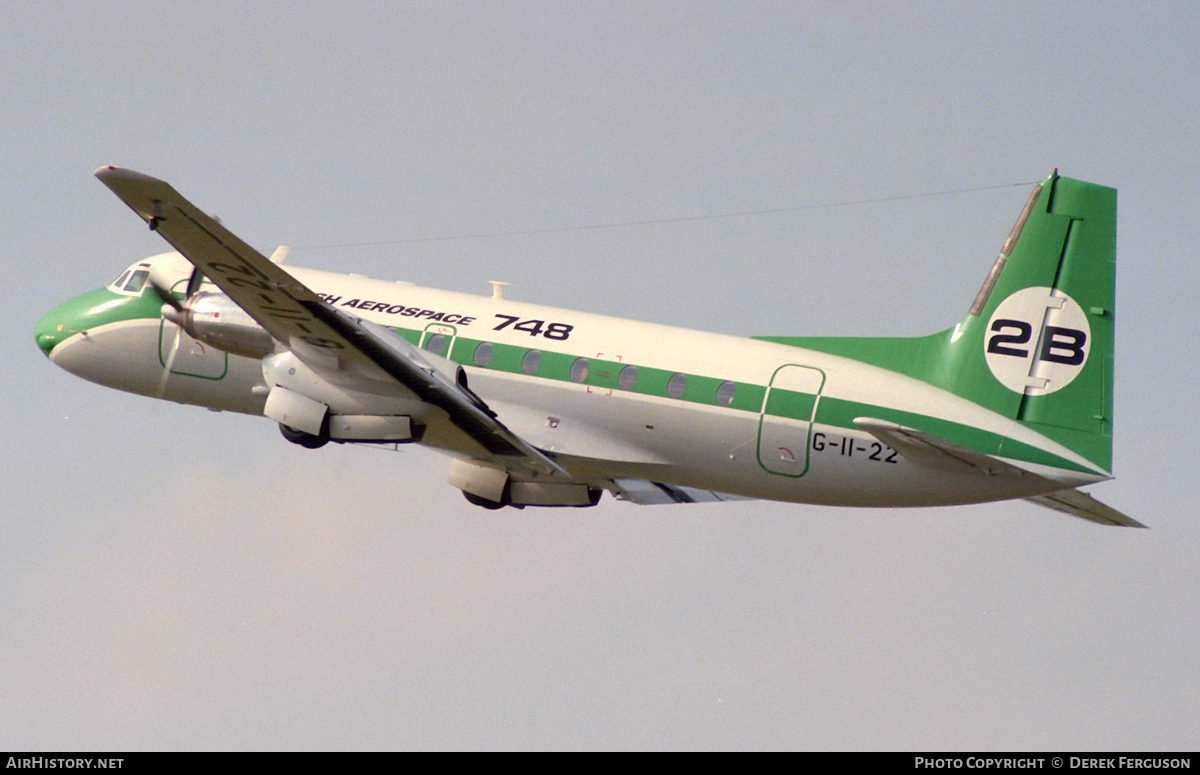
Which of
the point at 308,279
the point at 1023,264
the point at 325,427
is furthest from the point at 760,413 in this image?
the point at 308,279

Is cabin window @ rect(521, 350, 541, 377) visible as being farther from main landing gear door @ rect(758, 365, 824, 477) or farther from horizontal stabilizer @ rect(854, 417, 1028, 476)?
horizontal stabilizer @ rect(854, 417, 1028, 476)

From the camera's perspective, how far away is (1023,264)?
22.6 metres

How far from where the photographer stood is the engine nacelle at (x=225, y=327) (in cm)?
2345

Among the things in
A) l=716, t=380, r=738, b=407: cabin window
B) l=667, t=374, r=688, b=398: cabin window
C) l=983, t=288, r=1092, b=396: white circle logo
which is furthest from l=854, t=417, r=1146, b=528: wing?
l=667, t=374, r=688, b=398: cabin window

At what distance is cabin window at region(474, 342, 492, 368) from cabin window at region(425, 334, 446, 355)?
54cm

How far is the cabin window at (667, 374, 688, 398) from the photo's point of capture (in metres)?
23.2

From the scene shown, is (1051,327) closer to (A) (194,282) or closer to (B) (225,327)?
(B) (225,327)

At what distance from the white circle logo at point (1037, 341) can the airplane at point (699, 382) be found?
2cm

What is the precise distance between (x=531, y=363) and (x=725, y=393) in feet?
9.73

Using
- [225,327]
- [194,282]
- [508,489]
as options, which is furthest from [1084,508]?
[194,282]

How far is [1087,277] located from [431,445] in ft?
30.7

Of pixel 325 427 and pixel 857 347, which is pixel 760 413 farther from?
Result: pixel 325 427

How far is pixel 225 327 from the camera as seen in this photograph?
23531mm

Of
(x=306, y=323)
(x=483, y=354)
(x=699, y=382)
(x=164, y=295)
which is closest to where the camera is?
(x=306, y=323)
